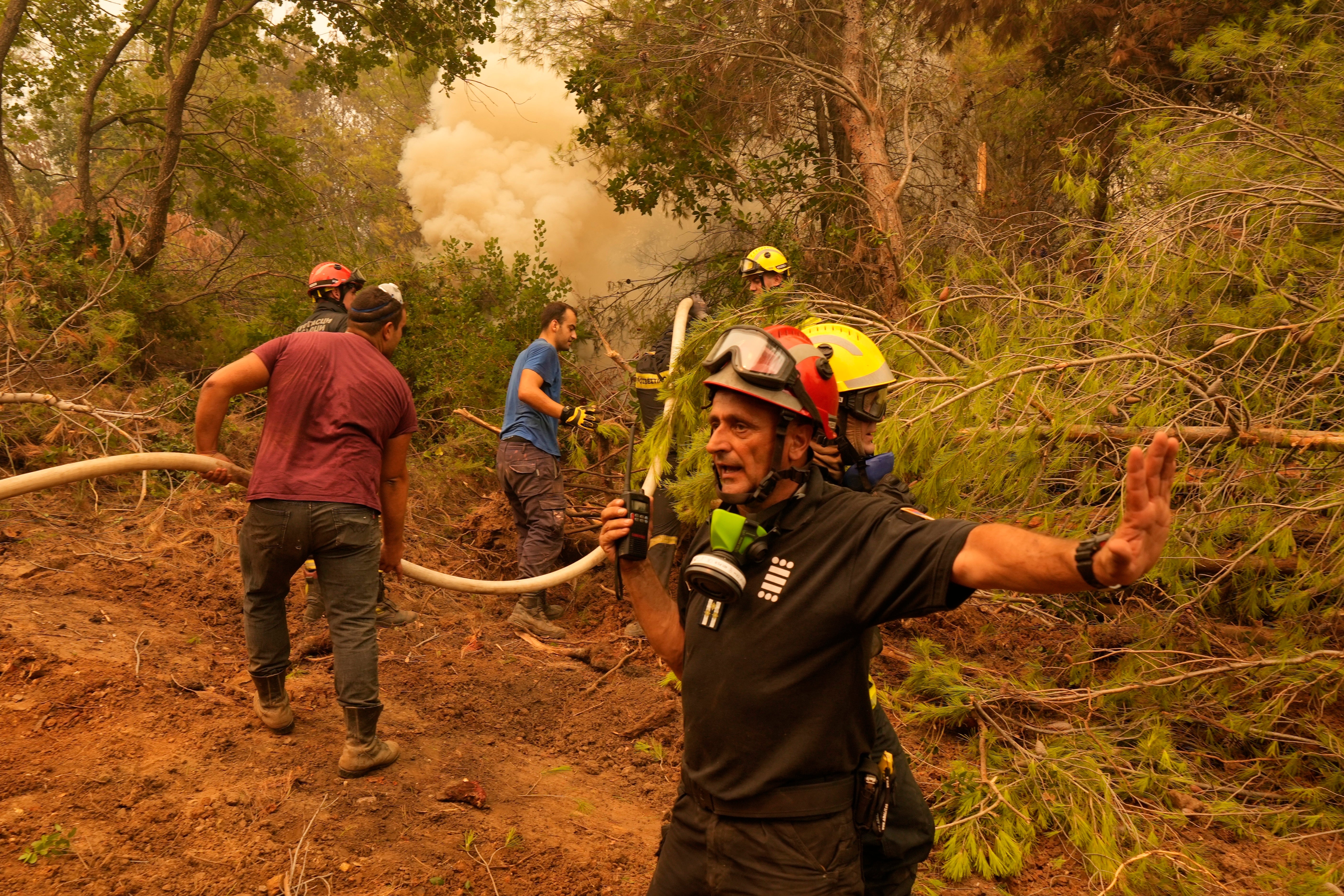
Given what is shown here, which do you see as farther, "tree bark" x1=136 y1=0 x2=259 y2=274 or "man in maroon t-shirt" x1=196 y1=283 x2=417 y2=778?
"tree bark" x1=136 y1=0 x2=259 y2=274

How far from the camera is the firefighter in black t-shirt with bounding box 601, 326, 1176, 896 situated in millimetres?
1878

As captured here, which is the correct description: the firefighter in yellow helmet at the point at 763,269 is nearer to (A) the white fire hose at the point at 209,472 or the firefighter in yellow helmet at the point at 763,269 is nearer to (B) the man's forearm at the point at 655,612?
(A) the white fire hose at the point at 209,472

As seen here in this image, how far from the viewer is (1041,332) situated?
15.3 feet

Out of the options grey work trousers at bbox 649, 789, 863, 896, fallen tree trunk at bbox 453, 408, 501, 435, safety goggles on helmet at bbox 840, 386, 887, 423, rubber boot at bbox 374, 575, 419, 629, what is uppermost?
safety goggles on helmet at bbox 840, 386, 887, 423

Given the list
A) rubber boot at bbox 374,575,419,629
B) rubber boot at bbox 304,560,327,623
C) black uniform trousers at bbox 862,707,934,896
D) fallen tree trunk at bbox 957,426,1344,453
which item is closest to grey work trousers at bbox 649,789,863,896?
black uniform trousers at bbox 862,707,934,896

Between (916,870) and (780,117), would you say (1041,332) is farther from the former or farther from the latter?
(780,117)

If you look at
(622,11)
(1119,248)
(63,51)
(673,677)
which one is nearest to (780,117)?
(622,11)

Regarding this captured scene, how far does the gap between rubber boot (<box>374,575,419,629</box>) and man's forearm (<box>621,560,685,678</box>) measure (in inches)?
160

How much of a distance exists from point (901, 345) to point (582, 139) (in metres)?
Answer: 7.00

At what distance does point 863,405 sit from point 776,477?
29.8 inches

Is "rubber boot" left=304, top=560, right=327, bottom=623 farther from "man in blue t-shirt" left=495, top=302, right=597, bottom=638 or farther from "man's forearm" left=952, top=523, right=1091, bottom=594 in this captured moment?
"man's forearm" left=952, top=523, right=1091, bottom=594

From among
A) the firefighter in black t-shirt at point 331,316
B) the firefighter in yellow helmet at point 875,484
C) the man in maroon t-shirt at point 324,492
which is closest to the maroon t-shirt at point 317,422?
the man in maroon t-shirt at point 324,492

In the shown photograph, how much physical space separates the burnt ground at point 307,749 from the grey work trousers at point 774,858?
1.61 m

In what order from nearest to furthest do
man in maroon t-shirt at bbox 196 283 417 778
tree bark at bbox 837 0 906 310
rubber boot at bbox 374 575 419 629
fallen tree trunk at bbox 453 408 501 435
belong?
1. man in maroon t-shirt at bbox 196 283 417 778
2. rubber boot at bbox 374 575 419 629
3. fallen tree trunk at bbox 453 408 501 435
4. tree bark at bbox 837 0 906 310
